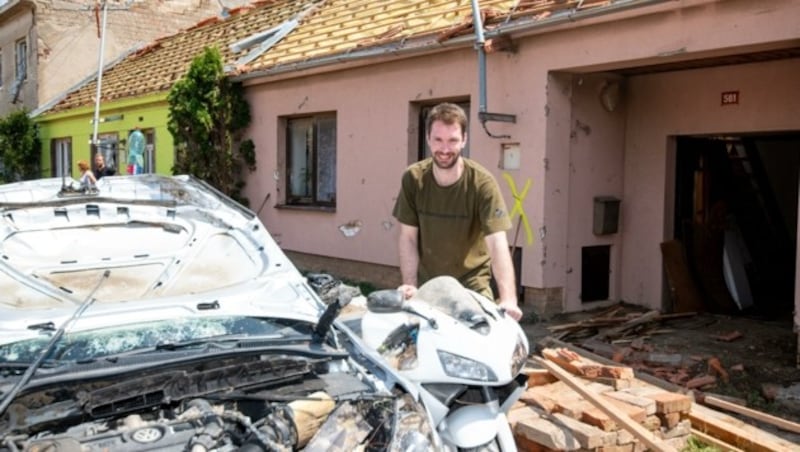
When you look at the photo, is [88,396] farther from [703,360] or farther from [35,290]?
[703,360]

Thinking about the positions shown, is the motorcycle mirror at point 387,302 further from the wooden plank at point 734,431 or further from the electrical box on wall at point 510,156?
the electrical box on wall at point 510,156

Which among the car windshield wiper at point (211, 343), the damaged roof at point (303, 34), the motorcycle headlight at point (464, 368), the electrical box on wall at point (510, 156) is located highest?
the damaged roof at point (303, 34)

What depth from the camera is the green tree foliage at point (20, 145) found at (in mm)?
19391

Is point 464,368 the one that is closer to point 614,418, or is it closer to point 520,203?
point 614,418

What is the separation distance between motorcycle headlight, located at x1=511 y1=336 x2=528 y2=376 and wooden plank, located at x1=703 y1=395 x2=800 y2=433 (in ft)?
7.06

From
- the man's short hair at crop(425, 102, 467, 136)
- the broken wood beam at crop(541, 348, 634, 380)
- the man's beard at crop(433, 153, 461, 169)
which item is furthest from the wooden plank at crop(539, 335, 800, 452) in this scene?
the man's short hair at crop(425, 102, 467, 136)

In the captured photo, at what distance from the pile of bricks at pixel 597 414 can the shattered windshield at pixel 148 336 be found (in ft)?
4.54

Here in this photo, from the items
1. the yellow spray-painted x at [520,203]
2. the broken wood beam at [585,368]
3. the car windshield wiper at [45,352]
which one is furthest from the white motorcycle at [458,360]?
the yellow spray-painted x at [520,203]

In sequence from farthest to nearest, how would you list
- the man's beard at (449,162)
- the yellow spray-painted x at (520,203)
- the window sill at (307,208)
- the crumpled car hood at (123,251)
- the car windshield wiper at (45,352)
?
the window sill at (307,208) → the yellow spray-painted x at (520,203) → the man's beard at (449,162) → the crumpled car hood at (123,251) → the car windshield wiper at (45,352)

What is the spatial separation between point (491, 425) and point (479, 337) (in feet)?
1.18

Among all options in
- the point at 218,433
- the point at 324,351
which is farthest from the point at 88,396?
the point at 324,351


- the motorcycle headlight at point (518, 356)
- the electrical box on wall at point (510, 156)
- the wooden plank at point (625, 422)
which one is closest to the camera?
the motorcycle headlight at point (518, 356)

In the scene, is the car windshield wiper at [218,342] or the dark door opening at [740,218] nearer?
the car windshield wiper at [218,342]

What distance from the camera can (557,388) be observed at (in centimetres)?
434
